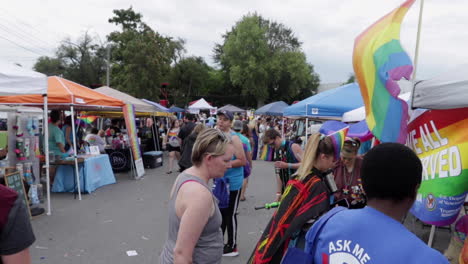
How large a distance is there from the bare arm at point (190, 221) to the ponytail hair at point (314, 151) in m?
0.83

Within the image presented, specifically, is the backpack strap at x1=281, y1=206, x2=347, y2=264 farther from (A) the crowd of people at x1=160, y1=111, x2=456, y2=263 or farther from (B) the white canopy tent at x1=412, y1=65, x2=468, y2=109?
(B) the white canopy tent at x1=412, y1=65, x2=468, y2=109

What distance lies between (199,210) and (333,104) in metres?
7.29

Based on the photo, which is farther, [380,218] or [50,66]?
[50,66]

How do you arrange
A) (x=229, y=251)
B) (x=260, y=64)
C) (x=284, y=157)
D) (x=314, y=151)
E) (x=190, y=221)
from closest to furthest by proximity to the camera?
1. (x=190, y=221)
2. (x=314, y=151)
3. (x=229, y=251)
4. (x=284, y=157)
5. (x=260, y=64)

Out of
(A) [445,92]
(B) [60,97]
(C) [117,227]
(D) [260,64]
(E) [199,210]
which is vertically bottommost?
(C) [117,227]

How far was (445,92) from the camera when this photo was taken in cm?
217

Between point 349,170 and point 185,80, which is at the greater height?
point 185,80

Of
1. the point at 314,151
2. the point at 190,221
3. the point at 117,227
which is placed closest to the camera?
the point at 190,221

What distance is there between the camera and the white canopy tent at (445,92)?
2.08m

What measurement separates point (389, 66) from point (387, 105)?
0.29 m

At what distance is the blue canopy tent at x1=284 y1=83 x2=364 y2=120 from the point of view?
8406 mm

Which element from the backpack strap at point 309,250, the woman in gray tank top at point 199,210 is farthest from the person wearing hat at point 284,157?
the backpack strap at point 309,250

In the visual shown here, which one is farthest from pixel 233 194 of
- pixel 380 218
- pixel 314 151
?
pixel 380 218

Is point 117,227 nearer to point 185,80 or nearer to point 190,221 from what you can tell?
point 190,221
